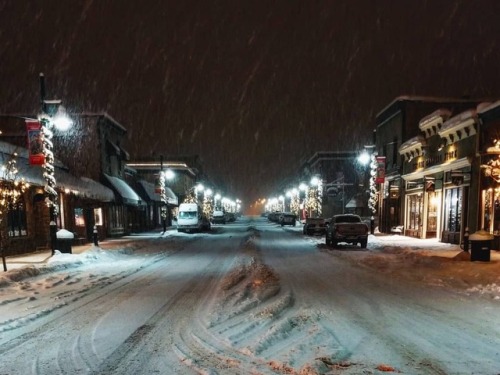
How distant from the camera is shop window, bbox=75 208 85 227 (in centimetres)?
2770

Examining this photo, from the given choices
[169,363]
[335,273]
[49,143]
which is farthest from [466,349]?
[49,143]

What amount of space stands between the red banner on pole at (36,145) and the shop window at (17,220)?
3614 millimetres

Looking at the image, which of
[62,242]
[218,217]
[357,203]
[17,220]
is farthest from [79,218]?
[357,203]

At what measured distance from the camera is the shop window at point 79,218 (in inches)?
1091

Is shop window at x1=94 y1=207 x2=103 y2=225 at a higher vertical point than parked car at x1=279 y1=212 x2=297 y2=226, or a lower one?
higher

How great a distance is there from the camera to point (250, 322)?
7508mm

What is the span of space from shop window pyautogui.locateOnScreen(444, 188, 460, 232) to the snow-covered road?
10.3 meters

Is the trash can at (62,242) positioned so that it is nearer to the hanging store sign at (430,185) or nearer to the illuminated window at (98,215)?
the illuminated window at (98,215)

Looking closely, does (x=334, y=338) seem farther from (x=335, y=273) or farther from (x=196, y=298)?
(x=335, y=273)

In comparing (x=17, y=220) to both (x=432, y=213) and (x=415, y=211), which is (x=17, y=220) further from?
(x=415, y=211)

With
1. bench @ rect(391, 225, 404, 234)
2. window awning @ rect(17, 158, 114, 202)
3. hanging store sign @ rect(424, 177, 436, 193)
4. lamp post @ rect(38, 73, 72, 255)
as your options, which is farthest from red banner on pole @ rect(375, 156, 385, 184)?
lamp post @ rect(38, 73, 72, 255)

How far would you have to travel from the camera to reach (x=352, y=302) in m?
9.32

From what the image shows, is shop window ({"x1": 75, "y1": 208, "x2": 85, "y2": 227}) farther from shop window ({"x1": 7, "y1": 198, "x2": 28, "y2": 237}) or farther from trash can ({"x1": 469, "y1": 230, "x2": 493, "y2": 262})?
trash can ({"x1": 469, "y1": 230, "x2": 493, "y2": 262})

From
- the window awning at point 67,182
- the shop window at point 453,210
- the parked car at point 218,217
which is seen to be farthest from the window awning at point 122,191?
the parked car at point 218,217
